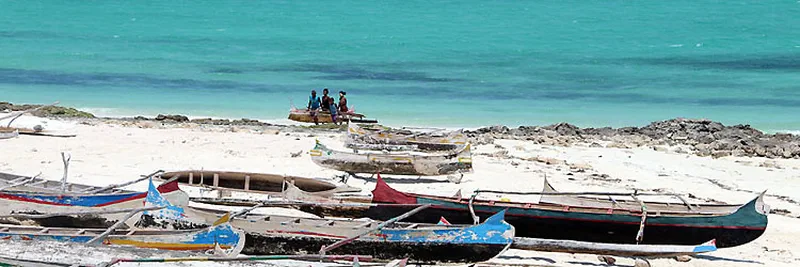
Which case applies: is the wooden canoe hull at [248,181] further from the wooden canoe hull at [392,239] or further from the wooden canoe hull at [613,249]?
the wooden canoe hull at [613,249]

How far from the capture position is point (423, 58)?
45781 mm

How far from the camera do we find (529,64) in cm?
4347

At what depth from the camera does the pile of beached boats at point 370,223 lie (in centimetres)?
794

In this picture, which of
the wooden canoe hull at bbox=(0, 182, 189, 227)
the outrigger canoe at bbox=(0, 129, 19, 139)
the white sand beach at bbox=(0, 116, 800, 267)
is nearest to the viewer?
the wooden canoe hull at bbox=(0, 182, 189, 227)

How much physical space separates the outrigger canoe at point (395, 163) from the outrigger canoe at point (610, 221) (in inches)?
137

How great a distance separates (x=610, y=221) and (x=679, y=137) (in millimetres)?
12154

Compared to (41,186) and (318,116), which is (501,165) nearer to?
(41,186)

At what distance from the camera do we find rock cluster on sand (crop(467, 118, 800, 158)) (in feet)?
59.0

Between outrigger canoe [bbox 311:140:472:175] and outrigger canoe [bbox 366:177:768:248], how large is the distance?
3488 millimetres

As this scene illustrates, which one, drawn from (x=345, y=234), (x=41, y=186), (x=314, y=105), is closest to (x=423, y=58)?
(x=314, y=105)

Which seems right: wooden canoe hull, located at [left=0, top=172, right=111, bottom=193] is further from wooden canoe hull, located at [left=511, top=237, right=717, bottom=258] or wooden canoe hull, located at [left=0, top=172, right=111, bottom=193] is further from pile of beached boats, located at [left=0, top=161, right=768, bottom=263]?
wooden canoe hull, located at [left=511, top=237, right=717, bottom=258]

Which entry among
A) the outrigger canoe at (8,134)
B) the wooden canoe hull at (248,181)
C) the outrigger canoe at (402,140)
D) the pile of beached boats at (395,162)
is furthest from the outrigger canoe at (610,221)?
the outrigger canoe at (8,134)

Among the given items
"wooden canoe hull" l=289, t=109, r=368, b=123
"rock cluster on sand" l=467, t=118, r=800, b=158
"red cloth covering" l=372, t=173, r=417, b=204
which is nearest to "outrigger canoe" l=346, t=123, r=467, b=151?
"rock cluster on sand" l=467, t=118, r=800, b=158

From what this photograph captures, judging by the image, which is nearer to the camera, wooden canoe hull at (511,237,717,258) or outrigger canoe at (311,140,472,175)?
wooden canoe hull at (511,237,717,258)
